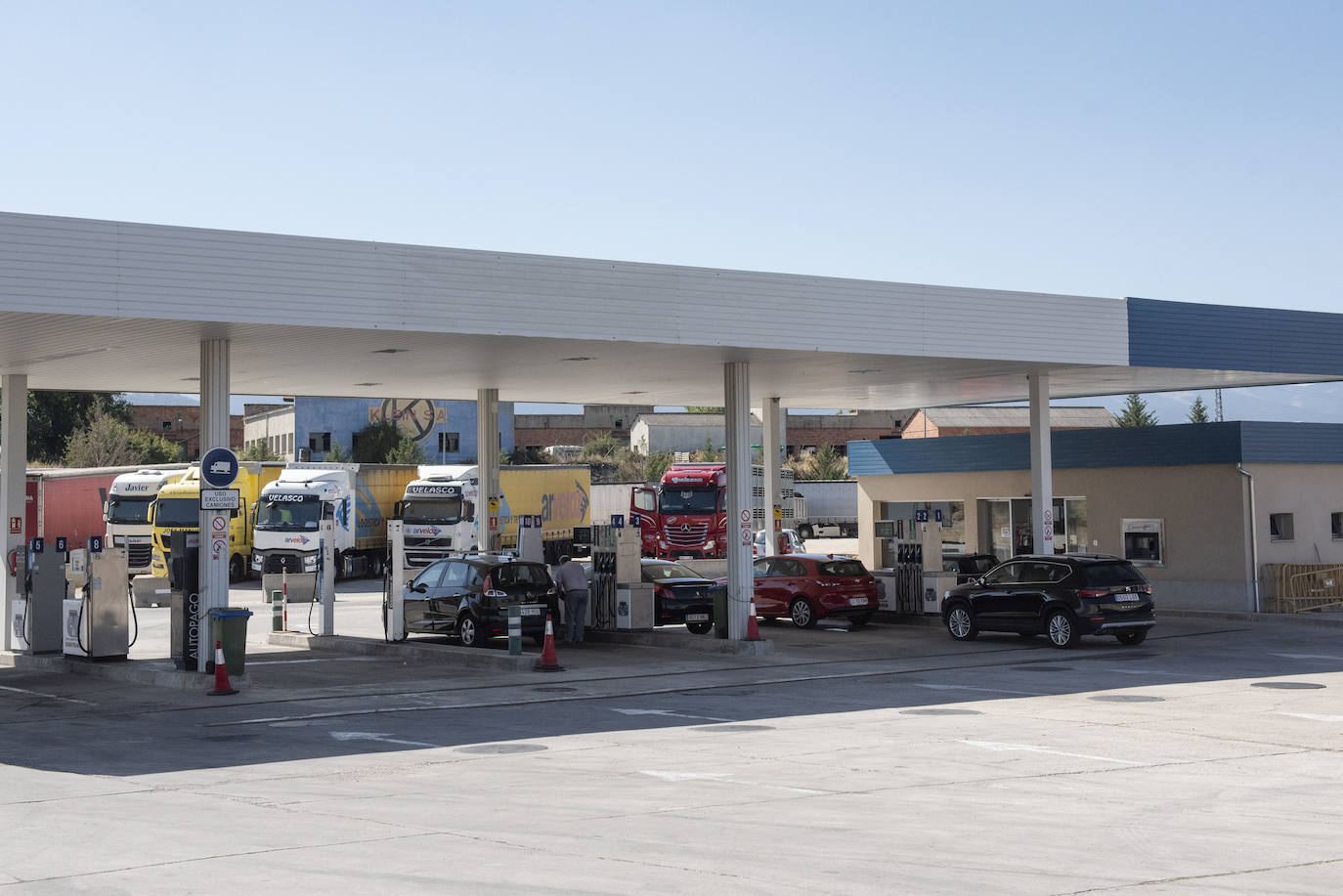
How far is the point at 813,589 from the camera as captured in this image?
1065 inches

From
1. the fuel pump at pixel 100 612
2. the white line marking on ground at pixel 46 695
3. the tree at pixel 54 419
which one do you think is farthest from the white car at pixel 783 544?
the tree at pixel 54 419

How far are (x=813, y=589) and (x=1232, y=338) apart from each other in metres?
8.94

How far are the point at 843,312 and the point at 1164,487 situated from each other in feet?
40.7

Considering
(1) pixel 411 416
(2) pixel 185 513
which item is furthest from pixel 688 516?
(1) pixel 411 416

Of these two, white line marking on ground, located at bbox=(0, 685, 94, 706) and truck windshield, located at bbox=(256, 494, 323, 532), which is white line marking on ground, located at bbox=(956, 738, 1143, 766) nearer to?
white line marking on ground, located at bbox=(0, 685, 94, 706)

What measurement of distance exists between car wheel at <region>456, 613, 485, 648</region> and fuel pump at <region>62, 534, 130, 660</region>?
5195 millimetres

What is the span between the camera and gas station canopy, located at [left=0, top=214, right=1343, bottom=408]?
54.1 feet

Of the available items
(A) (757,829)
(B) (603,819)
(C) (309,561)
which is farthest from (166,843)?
(C) (309,561)

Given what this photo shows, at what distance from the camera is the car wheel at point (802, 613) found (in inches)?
1069

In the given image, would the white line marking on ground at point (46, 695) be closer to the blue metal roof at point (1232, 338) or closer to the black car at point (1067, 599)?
the black car at point (1067, 599)

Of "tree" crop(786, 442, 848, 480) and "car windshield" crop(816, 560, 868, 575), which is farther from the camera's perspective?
"tree" crop(786, 442, 848, 480)

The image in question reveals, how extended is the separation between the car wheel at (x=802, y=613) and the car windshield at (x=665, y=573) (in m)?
2.46

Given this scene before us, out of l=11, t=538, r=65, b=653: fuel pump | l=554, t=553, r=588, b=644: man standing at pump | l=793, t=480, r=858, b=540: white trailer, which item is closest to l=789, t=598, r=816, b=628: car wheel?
l=554, t=553, r=588, b=644: man standing at pump

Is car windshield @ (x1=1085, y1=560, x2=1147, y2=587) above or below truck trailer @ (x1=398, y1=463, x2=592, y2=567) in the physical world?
below
